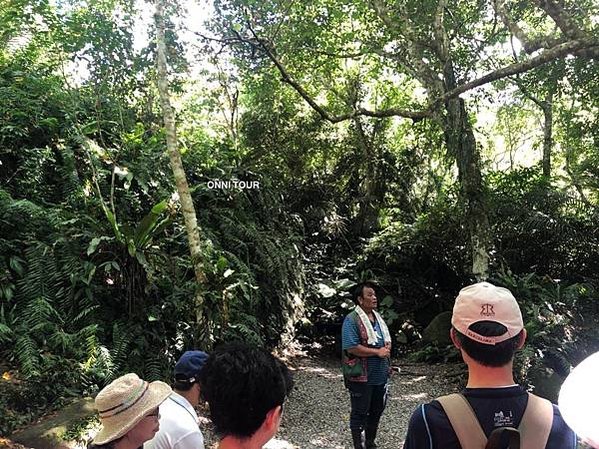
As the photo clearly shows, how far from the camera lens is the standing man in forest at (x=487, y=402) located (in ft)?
4.85

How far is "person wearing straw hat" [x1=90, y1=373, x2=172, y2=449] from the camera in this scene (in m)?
1.97

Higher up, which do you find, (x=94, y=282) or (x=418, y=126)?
(x=418, y=126)

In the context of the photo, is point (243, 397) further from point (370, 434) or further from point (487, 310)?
point (370, 434)

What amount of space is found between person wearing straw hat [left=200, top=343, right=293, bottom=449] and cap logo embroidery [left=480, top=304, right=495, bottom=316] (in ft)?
2.19

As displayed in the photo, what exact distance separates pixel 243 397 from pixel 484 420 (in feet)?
2.35

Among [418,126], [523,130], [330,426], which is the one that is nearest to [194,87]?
[418,126]

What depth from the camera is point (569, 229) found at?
10602 mm

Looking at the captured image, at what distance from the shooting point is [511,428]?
4.57 ft

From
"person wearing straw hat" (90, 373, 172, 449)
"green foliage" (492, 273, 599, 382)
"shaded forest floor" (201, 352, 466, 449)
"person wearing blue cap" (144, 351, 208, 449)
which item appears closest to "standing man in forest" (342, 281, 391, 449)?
"shaded forest floor" (201, 352, 466, 449)

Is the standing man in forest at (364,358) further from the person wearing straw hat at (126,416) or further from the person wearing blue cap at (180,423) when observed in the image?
the person wearing straw hat at (126,416)

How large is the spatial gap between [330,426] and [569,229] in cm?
723

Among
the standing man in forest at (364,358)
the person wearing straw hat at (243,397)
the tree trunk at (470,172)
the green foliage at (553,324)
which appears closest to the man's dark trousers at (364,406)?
the standing man in forest at (364,358)

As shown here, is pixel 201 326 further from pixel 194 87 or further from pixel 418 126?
pixel 194 87

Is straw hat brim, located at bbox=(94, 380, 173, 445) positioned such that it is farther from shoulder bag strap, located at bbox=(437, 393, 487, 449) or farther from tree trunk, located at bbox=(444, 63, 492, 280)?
tree trunk, located at bbox=(444, 63, 492, 280)
